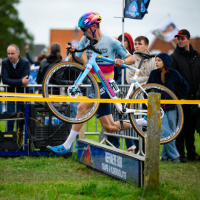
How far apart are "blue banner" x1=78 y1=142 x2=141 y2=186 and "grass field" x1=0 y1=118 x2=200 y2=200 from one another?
0.38 ft

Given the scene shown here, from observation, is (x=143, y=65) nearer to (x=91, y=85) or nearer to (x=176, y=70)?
(x=176, y=70)

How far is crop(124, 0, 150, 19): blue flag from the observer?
7355 mm

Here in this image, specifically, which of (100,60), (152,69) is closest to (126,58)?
(100,60)

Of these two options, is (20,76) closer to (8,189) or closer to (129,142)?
(129,142)

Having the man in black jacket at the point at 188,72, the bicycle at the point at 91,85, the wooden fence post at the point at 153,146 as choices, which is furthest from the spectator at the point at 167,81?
the wooden fence post at the point at 153,146

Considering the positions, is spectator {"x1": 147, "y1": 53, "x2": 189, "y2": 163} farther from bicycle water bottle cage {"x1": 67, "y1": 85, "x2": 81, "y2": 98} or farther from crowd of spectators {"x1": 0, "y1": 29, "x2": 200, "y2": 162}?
bicycle water bottle cage {"x1": 67, "y1": 85, "x2": 81, "y2": 98}

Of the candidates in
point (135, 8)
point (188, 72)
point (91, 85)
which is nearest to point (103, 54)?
point (91, 85)

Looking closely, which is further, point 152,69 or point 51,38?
point 51,38

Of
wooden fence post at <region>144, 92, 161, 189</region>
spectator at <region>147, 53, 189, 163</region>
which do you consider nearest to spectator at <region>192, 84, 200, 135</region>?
spectator at <region>147, 53, 189, 163</region>

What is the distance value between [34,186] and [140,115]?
88.7 inches

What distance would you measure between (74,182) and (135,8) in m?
3.76

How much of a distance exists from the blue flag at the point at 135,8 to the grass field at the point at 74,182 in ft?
9.94

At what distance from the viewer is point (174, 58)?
7945 millimetres

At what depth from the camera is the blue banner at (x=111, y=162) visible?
17.7ft
